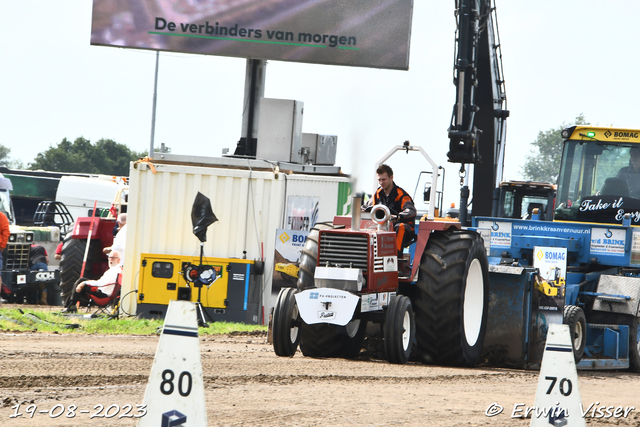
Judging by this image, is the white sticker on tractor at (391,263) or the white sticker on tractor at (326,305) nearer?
the white sticker on tractor at (326,305)

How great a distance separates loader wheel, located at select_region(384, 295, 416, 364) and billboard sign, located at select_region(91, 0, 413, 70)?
9.43 m

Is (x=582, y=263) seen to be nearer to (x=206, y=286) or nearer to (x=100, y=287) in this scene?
(x=206, y=286)

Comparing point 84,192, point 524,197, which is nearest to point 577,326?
point 524,197

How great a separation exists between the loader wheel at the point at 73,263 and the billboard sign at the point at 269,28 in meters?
4.16

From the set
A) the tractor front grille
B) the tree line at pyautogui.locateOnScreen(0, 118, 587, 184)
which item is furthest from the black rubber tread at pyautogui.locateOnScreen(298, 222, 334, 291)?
the tree line at pyautogui.locateOnScreen(0, 118, 587, 184)

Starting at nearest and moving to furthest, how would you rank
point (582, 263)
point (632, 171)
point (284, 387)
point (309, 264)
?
point (284, 387)
point (309, 264)
point (582, 263)
point (632, 171)

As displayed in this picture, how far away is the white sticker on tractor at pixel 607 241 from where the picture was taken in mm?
11602

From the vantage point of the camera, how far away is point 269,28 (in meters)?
17.5

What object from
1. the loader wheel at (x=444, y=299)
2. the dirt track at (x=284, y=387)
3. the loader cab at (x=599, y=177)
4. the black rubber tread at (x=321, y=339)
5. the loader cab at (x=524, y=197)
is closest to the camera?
the dirt track at (x=284, y=387)

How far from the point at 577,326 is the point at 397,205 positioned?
2913mm

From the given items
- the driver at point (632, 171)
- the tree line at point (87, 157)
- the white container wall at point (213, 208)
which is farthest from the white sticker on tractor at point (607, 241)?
the tree line at point (87, 157)

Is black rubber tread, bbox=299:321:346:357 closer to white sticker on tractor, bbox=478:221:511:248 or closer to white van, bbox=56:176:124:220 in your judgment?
white sticker on tractor, bbox=478:221:511:248

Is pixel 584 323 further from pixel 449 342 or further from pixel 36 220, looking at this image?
pixel 36 220

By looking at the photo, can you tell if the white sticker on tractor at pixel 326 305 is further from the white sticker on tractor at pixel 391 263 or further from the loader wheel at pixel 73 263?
the loader wheel at pixel 73 263
